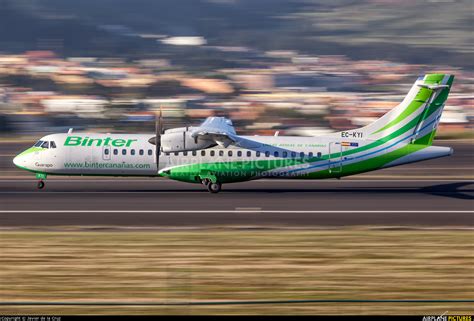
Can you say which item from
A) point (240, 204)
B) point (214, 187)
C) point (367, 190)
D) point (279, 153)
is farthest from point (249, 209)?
point (367, 190)

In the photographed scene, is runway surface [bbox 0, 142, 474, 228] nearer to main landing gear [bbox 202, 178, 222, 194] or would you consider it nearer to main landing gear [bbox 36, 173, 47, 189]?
main landing gear [bbox 36, 173, 47, 189]

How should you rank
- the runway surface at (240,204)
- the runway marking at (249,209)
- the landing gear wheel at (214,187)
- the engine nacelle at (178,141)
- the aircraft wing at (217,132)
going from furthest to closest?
the landing gear wheel at (214,187)
the engine nacelle at (178,141)
the aircraft wing at (217,132)
the runway marking at (249,209)
the runway surface at (240,204)

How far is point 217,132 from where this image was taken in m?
33.7

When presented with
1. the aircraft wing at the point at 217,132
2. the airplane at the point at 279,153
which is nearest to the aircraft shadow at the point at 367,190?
the airplane at the point at 279,153

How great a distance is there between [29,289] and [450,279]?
10466 mm

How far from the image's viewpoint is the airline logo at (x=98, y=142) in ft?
115

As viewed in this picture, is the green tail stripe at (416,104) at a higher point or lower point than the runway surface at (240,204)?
higher

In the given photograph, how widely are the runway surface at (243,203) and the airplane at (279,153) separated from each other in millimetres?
1114

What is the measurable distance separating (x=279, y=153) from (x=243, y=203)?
162 inches

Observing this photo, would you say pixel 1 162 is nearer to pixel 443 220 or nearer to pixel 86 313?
pixel 443 220

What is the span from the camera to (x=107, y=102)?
116 m

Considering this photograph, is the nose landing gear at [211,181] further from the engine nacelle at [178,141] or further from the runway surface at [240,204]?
the engine nacelle at [178,141]

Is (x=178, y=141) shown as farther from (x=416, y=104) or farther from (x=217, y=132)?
(x=416, y=104)

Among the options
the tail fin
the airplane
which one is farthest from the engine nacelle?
the tail fin
